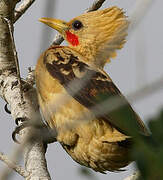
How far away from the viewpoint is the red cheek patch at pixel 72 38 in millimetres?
6379

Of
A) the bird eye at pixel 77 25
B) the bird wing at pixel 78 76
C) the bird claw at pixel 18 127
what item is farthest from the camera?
the bird eye at pixel 77 25

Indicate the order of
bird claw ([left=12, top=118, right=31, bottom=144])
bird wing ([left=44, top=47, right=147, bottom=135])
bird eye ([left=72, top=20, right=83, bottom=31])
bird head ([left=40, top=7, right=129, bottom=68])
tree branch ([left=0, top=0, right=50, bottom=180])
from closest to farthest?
tree branch ([left=0, top=0, right=50, bottom=180]) → bird claw ([left=12, top=118, right=31, bottom=144]) → bird wing ([left=44, top=47, right=147, bottom=135]) → bird head ([left=40, top=7, right=129, bottom=68]) → bird eye ([left=72, top=20, right=83, bottom=31])

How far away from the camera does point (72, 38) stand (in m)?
6.41

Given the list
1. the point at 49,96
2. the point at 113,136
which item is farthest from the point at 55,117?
the point at 113,136

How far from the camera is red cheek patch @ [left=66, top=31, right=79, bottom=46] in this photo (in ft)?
20.9

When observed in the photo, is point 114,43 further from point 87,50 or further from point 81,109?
point 87,50

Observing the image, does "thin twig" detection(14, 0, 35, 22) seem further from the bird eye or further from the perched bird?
the bird eye

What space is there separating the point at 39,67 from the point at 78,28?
113 centimetres

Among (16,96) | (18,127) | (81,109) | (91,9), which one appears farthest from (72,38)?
(18,127)

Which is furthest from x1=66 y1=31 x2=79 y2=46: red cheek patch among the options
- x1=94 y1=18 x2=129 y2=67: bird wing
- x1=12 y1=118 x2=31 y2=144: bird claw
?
x1=12 y1=118 x2=31 y2=144: bird claw

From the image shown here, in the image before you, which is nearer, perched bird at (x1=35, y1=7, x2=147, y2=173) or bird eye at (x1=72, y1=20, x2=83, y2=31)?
perched bird at (x1=35, y1=7, x2=147, y2=173)

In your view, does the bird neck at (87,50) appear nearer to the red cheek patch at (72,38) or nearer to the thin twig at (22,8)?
the red cheek patch at (72,38)

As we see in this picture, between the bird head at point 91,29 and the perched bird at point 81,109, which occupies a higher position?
the bird head at point 91,29

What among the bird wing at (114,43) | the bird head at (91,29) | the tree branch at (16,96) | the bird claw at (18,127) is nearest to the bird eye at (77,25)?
the bird head at (91,29)
